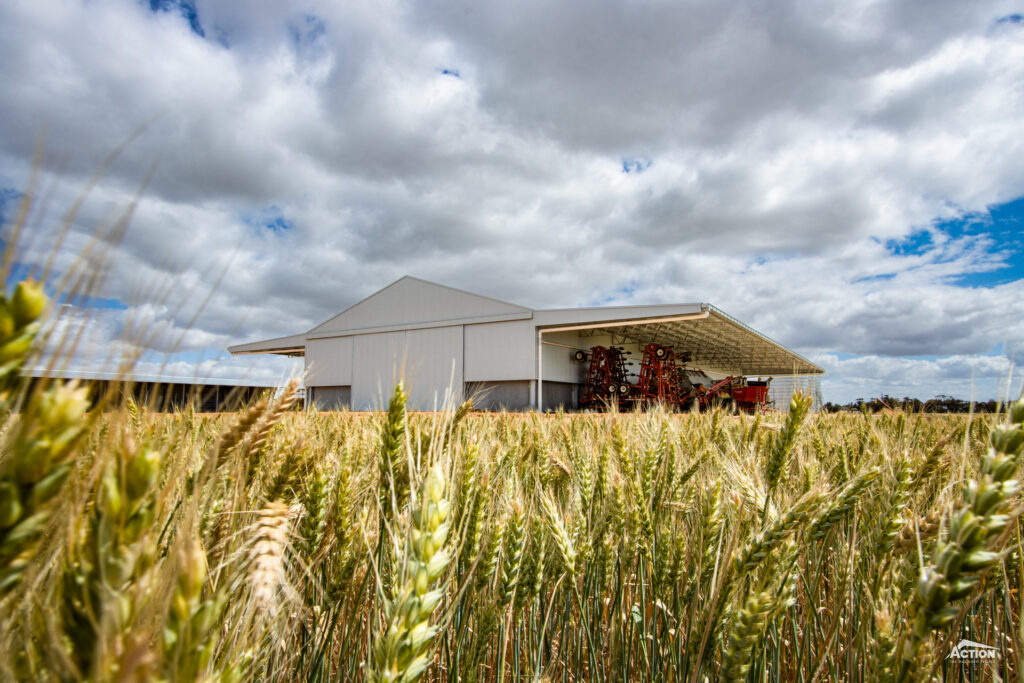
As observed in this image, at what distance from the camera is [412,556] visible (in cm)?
79

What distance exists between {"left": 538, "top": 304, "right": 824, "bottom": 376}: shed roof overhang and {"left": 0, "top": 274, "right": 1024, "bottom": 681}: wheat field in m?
18.9

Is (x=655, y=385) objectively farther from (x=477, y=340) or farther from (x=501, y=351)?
(x=477, y=340)

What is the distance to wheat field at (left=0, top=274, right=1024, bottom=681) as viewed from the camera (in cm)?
50

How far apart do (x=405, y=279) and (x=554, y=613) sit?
89.5 feet

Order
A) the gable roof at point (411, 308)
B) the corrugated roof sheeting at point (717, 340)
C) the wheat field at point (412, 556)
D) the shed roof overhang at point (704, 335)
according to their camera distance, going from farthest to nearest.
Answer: the corrugated roof sheeting at point (717, 340)
the gable roof at point (411, 308)
the shed roof overhang at point (704, 335)
the wheat field at point (412, 556)

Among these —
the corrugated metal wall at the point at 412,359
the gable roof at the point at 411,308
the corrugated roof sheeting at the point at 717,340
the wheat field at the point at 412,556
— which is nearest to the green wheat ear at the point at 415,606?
the wheat field at the point at 412,556

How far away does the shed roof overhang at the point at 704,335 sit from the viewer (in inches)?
849

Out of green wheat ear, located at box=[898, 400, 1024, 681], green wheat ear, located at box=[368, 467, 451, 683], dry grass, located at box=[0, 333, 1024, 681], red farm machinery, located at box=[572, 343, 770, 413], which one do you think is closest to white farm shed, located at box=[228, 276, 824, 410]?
red farm machinery, located at box=[572, 343, 770, 413]

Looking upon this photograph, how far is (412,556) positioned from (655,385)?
2415cm

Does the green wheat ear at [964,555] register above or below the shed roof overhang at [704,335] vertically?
below

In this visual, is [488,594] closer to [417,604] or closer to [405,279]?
[417,604]

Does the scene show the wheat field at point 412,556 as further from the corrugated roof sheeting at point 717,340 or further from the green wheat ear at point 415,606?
the corrugated roof sheeting at point 717,340

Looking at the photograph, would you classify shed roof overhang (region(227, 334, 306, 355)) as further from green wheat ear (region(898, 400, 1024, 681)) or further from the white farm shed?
green wheat ear (region(898, 400, 1024, 681))

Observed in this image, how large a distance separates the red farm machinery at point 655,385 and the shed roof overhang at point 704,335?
1.55 metres
